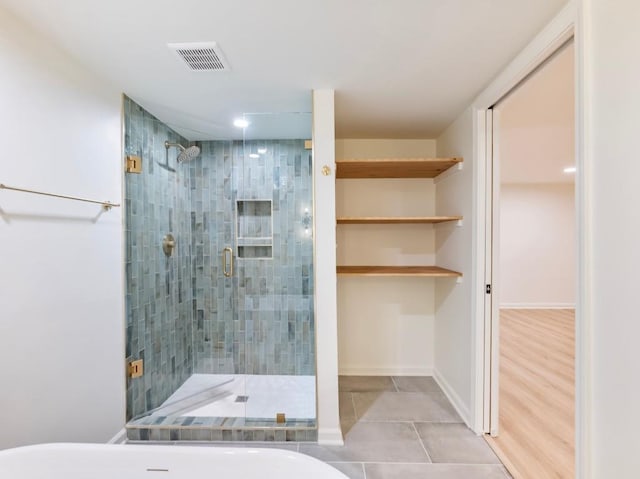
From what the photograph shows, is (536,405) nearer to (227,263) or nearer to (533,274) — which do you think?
(227,263)

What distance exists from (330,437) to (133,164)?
93.8 inches

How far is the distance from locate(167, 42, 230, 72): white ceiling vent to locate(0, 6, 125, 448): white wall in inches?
26.1

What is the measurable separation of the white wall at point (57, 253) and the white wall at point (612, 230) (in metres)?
2.46

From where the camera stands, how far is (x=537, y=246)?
5.82 metres

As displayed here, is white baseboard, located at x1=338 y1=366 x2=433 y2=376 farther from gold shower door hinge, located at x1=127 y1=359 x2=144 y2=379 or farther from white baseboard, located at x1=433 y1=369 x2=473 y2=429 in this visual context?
gold shower door hinge, located at x1=127 y1=359 x2=144 y2=379

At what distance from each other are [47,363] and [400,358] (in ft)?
8.90

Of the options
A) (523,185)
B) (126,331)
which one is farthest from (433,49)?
(523,185)

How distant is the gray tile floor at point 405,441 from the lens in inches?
70.3

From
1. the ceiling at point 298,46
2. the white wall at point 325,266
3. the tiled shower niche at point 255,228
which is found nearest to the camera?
the ceiling at point 298,46

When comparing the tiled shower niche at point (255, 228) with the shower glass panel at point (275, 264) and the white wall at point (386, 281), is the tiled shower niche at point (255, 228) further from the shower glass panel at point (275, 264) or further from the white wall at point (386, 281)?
the white wall at point (386, 281)

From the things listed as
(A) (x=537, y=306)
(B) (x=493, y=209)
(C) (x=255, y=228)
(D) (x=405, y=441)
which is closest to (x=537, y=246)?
(A) (x=537, y=306)

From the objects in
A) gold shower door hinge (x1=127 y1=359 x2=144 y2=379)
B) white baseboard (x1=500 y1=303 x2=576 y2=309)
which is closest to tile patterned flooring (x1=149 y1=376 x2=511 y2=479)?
gold shower door hinge (x1=127 y1=359 x2=144 y2=379)

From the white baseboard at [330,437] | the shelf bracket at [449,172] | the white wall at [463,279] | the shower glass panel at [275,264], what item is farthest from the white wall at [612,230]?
the shower glass panel at [275,264]

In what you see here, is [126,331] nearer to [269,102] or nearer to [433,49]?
[269,102]
